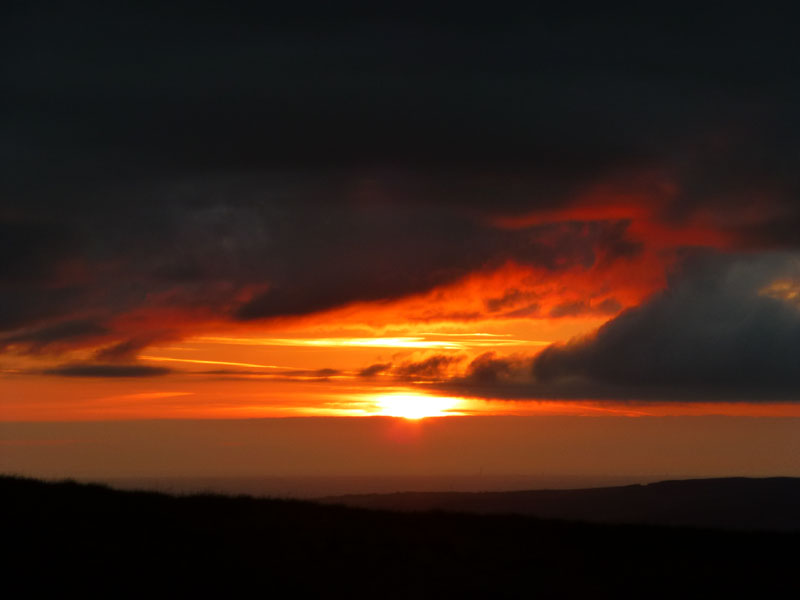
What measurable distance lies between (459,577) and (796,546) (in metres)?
13.1

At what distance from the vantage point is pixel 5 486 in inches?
1318

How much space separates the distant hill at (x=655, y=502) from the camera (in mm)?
66438

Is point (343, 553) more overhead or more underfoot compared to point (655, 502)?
more underfoot

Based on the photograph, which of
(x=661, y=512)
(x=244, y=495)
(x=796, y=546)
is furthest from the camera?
(x=661, y=512)

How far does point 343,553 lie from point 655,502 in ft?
204

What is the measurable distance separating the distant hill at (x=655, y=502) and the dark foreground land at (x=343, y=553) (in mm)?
30229

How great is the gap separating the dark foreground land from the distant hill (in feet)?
99.2

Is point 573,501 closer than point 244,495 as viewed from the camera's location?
No

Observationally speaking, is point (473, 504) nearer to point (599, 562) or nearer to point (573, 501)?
point (573, 501)

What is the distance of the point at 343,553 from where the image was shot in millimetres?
25109

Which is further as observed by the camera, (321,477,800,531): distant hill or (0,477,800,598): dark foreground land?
(321,477,800,531): distant hill

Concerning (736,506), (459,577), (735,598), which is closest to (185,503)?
(459,577)

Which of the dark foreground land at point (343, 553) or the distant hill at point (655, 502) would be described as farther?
the distant hill at point (655, 502)

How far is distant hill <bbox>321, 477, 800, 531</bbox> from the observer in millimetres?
66438
